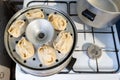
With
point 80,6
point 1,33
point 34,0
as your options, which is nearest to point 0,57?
point 1,33

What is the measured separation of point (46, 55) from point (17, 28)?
117 millimetres

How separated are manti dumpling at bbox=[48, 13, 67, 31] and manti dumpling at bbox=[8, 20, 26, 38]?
0.08 m

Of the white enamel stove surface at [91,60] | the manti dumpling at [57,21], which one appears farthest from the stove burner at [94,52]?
the manti dumpling at [57,21]

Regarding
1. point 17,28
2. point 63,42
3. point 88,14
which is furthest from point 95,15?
point 17,28

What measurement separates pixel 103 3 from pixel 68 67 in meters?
Result: 0.26

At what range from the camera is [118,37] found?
0.77 metres

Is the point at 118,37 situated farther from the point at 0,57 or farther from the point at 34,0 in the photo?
the point at 0,57

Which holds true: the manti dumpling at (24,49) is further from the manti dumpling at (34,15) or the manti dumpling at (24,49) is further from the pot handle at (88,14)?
the pot handle at (88,14)

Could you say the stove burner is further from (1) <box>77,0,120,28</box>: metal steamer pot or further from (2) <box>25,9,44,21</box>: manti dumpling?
(2) <box>25,9,44,21</box>: manti dumpling

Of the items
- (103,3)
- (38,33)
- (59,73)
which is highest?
(103,3)

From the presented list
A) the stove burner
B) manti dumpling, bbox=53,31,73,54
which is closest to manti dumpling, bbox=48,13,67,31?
manti dumpling, bbox=53,31,73,54

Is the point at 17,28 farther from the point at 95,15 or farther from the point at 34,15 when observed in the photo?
the point at 95,15

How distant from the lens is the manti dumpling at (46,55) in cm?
62

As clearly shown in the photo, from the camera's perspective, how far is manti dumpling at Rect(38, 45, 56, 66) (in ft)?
2.02
